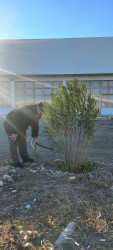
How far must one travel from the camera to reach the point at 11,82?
19609mm

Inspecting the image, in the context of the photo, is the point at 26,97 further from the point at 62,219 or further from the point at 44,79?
the point at 62,219

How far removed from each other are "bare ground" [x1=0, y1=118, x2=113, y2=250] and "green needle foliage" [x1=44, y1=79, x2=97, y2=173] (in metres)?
0.44

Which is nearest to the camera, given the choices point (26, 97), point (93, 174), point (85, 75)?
point (93, 174)

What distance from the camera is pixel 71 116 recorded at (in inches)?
143

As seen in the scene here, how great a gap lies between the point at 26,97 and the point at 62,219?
18.2 metres

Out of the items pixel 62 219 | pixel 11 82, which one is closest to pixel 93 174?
pixel 62 219

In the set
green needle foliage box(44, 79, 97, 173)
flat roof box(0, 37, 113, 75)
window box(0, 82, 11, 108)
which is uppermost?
flat roof box(0, 37, 113, 75)

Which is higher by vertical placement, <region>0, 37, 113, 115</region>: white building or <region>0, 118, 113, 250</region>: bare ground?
<region>0, 37, 113, 115</region>: white building

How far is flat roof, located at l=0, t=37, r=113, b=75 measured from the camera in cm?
1877

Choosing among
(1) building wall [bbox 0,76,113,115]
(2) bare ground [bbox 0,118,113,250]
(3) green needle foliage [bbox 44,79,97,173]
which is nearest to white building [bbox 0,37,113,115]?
(1) building wall [bbox 0,76,113,115]

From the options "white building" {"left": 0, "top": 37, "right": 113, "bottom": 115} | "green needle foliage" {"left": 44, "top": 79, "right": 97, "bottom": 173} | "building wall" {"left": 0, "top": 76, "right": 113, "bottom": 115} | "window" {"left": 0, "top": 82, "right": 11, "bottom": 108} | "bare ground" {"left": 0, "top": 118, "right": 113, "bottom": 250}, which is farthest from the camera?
"window" {"left": 0, "top": 82, "right": 11, "bottom": 108}

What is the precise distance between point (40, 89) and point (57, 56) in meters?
3.73

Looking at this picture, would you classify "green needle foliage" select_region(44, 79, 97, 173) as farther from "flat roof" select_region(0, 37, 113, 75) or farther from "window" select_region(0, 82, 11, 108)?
"window" select_region(0, 82, 11, 108)

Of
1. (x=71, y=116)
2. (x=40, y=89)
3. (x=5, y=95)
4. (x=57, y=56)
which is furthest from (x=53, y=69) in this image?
(x=71, y=116)
